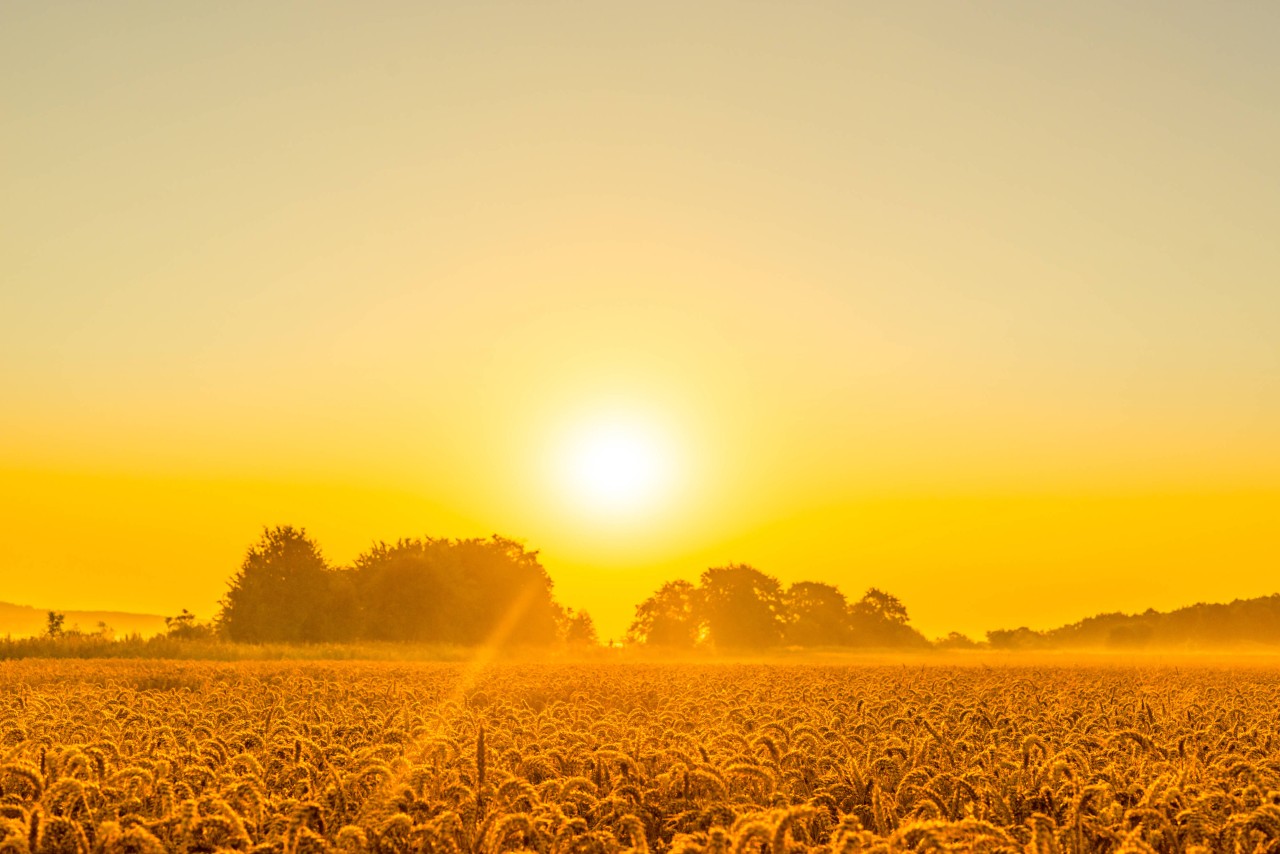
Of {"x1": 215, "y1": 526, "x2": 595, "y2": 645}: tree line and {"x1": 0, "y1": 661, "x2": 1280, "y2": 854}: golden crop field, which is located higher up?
{"x1": 215, "y1": 526, "x2": 595, "y2": 645}: tree line

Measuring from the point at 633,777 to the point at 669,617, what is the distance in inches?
4011

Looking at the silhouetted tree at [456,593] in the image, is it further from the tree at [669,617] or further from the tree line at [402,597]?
the tree at [669,617]

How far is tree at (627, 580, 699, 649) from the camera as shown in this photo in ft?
351

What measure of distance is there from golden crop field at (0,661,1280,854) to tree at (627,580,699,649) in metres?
92.9

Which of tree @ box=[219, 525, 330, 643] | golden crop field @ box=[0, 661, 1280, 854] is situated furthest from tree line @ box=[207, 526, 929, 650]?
golden crop field @ box=[0, 661, 1280, 854]

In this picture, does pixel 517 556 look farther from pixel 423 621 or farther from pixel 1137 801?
pixel 1137 801

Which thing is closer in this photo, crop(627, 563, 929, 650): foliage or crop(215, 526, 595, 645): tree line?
crop(215, 526, 595, 645): tree line

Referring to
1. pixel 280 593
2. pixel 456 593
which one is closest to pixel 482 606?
pixel 456 593

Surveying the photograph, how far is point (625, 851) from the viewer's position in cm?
597

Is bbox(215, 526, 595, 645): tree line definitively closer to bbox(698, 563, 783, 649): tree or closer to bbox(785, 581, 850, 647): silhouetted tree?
bbox(698, 563, 783, 649): tree

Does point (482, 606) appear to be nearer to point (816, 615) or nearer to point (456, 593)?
point (456, 593)

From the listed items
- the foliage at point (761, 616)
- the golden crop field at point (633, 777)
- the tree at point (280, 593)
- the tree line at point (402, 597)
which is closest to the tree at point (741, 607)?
the foliage at point (761, 616)

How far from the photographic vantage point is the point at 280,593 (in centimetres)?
7112

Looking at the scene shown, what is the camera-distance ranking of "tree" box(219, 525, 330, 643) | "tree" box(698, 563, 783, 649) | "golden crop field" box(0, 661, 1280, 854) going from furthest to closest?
"tree" box(698, 563, 783, 649) → "tree" box(219, 525, 330, 643) → "golden crop field" box(0, 661, 1280, 854)
